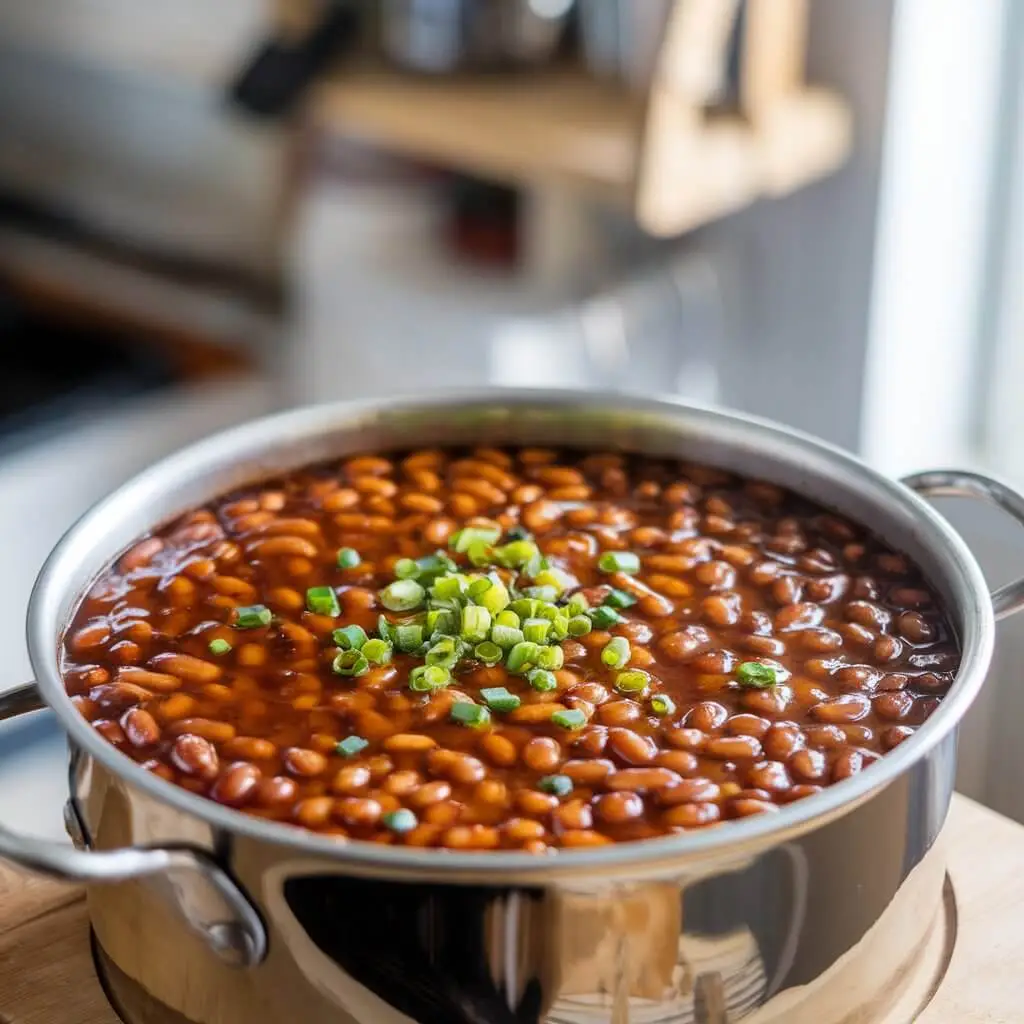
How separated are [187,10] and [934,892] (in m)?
2.76

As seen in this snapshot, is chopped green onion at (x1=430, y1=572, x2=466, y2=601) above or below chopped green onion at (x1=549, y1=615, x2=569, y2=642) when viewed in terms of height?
above

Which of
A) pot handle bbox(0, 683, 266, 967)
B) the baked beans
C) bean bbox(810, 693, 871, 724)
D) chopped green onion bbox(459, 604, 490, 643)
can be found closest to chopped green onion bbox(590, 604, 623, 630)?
the baked beans

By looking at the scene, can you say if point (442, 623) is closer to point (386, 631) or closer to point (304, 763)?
point (386, 631)

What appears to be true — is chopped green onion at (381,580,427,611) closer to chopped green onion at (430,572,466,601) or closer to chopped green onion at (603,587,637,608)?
chopped green onion at (430,572,466,601)

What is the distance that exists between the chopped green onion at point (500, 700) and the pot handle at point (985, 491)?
1.36 feet

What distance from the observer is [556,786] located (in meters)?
1.21

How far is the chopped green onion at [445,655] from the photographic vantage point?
1.35 m

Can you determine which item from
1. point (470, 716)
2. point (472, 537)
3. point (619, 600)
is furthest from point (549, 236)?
point (470, 716)

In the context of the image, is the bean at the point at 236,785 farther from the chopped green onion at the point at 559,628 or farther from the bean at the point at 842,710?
the bean at the point at 842,710

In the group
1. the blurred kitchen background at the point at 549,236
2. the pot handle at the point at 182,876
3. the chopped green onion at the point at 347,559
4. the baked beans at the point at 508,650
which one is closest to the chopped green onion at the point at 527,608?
the baked beans at the point at 508,650

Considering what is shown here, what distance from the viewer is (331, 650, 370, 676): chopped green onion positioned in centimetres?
135

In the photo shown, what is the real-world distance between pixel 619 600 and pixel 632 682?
5.8 inches

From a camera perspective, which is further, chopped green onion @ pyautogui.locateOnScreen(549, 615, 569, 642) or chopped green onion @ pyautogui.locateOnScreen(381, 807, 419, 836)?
chopped green onion @ pyautogui.locateOnScreen(549, 615, 569, 642)

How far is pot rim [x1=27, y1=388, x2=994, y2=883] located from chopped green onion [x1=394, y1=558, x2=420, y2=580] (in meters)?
0.22
